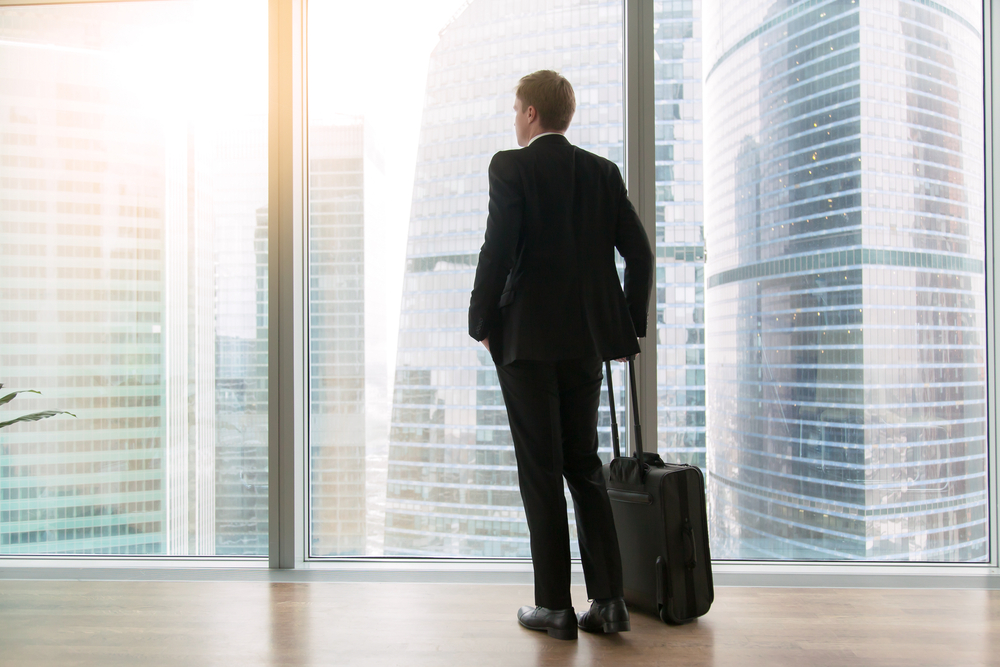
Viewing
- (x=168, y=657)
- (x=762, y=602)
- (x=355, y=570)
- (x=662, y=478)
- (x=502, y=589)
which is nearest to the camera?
(x=168, y=657)

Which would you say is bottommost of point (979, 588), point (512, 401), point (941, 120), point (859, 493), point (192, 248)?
point (979, 588)

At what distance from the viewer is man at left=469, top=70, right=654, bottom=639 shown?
5.26 ft

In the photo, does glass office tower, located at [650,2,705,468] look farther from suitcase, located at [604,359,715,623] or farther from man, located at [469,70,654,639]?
man, located at [469,70,654,639]

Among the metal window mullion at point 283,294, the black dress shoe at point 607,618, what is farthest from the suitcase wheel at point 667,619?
the metal window mullion at point 283,294

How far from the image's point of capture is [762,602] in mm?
1912

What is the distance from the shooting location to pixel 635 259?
5.73 feet

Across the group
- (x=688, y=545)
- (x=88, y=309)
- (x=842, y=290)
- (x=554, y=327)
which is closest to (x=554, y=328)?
(x=554, y=327)

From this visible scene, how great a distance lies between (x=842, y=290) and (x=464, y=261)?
1447 millimetres

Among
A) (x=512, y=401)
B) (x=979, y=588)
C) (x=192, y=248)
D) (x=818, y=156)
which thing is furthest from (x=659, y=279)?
(x=192, y=248)

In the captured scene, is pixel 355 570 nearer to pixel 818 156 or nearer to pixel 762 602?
pixel 762 602

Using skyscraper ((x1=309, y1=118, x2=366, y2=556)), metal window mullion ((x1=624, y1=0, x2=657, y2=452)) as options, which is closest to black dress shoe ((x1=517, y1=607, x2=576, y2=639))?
metal window mullion ((x1=624, y1=0, x2=657, y2=452))

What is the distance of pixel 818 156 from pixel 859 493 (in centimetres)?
129

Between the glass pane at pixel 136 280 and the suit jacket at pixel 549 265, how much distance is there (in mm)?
1223

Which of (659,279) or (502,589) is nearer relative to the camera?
(502,589)
